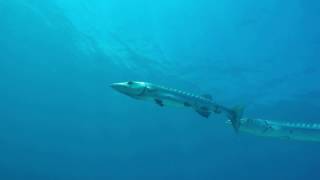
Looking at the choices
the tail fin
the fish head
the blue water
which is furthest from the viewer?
the blue water

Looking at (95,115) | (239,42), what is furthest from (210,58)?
(95,115)

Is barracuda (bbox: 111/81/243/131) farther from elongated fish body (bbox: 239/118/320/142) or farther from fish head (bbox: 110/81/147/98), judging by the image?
elongated fish body (bbox: 239/118/320/142)

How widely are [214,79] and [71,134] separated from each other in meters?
22.8

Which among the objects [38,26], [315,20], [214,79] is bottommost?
[315,20]

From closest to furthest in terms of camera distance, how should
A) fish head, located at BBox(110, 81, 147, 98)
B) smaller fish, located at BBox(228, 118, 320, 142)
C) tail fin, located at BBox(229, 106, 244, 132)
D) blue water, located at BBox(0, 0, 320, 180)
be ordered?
fish head, located at BBox(110, 81, 147, 98)
tail fin, located at BBox(229, 106, 244, 132)
smaller fish, located at BBox(228, 118, 320, 142)
blue water, located at BBox(0, 0, 320, 180)

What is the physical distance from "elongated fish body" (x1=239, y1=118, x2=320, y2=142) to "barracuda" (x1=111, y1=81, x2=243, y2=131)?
2.33 m

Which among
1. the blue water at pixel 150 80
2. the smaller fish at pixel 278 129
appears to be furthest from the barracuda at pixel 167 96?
the blue water at pixel 150 80

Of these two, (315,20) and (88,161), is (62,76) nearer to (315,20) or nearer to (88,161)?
(88,161)

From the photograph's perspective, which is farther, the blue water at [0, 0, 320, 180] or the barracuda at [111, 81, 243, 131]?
the blue water at [0, 0, 320, 180]

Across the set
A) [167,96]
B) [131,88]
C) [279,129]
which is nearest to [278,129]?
[279,129]

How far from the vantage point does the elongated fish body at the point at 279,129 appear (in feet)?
36.6

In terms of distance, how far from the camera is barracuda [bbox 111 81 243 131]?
7188 millimetres

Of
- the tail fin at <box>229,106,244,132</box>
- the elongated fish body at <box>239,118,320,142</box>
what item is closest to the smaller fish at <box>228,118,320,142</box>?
the elongated fish body at <box>239,118,320,142</box>

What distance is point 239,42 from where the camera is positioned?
24.8 meters
